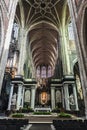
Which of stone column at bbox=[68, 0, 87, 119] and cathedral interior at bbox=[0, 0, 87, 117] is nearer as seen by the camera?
stone column at bbox=[68, 0, 87, 119]

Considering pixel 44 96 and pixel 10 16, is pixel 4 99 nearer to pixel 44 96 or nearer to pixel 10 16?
pixel 44 96

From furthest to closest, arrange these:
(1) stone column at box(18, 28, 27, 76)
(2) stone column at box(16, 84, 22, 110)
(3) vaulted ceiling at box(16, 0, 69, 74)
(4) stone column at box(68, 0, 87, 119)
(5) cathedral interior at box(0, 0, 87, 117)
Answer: (3) vaulted ceiling at box(16, 0, 69, 74) < (1) stone column at box(18, 28, 27, 76) < (2) stone column at box(16, 84, 22, 110) < (5) cathedral interior at box(0, 0, 87, 117) < (4) stone column at box(68, 0, 87, 119)

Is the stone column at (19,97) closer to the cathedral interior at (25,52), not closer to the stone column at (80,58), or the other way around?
the cathedral interior at (25,52)

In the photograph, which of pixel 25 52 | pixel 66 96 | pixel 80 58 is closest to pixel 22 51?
pixel 25 52

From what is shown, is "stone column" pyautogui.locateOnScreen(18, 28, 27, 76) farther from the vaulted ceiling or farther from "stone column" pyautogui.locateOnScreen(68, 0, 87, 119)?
"stone column" pyautogui.locateOnScreen(68, 0, 87, 119)

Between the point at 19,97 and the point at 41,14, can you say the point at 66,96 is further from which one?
the point at 41,14

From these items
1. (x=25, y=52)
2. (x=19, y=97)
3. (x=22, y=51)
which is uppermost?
(x=25, y=52)

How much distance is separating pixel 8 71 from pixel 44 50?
56.2 ft

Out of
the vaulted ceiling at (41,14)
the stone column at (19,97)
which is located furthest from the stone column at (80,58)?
the vaulted ceiling at (41,14)

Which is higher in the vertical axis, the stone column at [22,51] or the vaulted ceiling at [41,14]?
the vaulted ceiling at [41,14]

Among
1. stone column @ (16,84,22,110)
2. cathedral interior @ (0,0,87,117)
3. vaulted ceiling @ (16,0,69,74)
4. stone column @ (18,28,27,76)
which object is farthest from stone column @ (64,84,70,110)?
vaulted ceiling @ (16,0,69,74)

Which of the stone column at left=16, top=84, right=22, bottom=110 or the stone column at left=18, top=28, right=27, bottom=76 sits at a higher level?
the stone column at left=18, top=28, right=27, bottom=76

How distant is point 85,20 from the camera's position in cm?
979

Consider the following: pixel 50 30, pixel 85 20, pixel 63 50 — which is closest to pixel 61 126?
pixel 85 20
